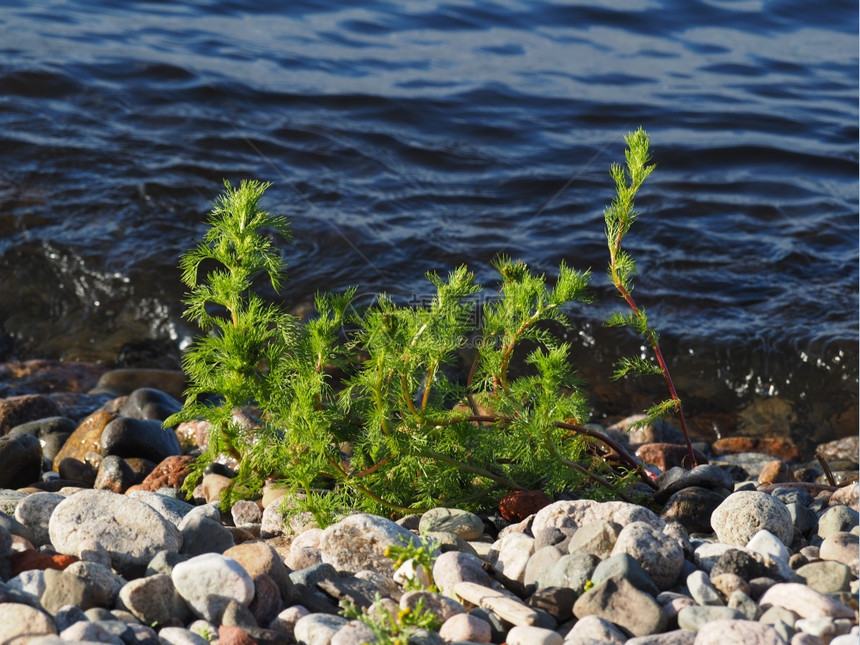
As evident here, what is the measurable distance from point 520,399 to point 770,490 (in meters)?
1.19

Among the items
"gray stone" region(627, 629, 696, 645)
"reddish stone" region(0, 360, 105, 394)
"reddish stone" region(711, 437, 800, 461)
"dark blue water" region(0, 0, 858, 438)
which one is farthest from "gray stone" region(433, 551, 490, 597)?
"reddish stone" region(0, 360, 105, 394)

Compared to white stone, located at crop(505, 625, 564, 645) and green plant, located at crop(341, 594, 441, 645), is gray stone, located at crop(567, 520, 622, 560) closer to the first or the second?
white stone, located at crop(505, 625, 564, 645)

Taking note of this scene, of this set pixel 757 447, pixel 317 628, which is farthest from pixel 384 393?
pixel 757 447

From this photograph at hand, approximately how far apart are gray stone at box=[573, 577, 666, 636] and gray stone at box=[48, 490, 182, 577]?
1.25m

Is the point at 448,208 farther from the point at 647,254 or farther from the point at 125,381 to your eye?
the point at 125,381

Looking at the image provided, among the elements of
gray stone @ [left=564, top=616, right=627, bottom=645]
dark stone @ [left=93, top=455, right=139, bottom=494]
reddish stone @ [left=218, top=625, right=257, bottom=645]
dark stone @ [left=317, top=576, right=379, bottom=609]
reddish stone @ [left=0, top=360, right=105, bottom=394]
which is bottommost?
reddish stone @ [left=0, top=360, right=105, bottom=394]

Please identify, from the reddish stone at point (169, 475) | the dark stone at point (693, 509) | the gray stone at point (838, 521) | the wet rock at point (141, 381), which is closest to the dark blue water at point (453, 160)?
the wet rock at point (141, 381)

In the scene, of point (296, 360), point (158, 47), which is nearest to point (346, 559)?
point (296, 360)

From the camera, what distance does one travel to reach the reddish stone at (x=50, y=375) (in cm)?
656

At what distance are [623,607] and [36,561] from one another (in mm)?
1604

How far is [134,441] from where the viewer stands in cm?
471

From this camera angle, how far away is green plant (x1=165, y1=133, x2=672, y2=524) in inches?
119

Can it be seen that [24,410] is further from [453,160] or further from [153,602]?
[453,160]

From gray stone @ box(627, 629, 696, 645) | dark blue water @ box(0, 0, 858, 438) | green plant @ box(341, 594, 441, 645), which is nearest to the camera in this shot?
green plant @ box(341, 594, 441, 645)
